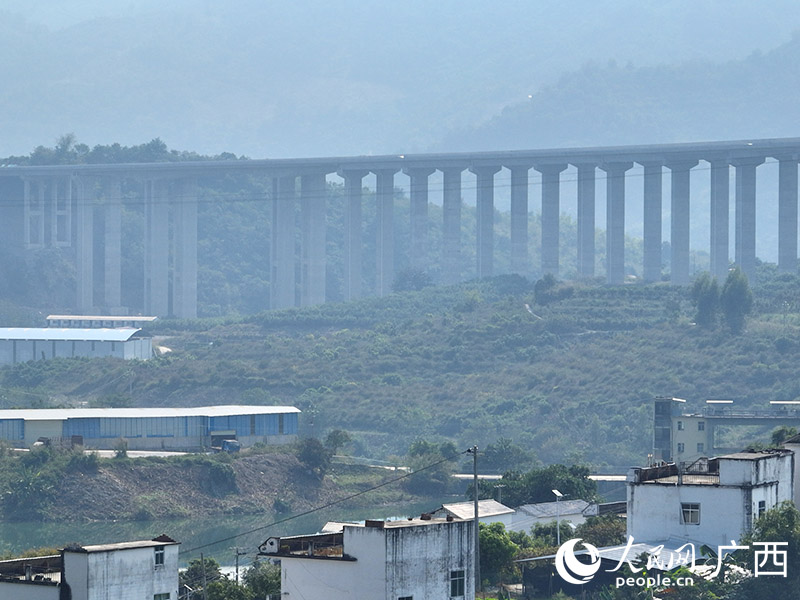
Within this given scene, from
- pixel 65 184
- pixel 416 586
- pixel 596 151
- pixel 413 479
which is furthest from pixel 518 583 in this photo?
pixel 65 184

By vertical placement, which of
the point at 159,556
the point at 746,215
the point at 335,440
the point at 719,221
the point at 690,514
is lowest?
the point at 335,440

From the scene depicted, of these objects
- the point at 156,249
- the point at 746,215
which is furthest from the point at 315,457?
the point at 156,249

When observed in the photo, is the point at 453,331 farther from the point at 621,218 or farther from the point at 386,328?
the point at 621,218

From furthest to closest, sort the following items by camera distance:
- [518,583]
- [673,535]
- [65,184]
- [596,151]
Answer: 1. [65,184]
2. [596,151]
3. [518,583]
4. [673,535]

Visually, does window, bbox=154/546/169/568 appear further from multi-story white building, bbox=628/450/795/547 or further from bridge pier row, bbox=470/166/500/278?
bridge pier row, bbox=470/166/500/278

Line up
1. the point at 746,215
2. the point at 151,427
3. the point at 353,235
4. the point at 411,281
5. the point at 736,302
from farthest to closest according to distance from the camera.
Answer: the point at 411,281 → the point at 353,235 → the point at 746,215 → the point at 736,302 → the point at 151,427

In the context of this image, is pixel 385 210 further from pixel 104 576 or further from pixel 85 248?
pixel 104 576
